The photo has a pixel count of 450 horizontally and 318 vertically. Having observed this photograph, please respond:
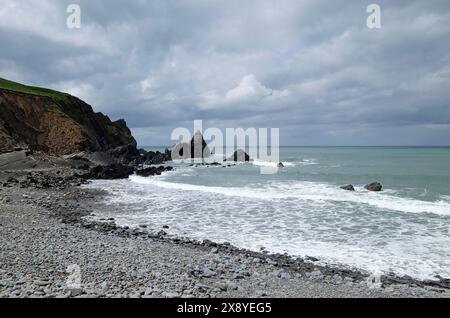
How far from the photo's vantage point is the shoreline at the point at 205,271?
26.0ft

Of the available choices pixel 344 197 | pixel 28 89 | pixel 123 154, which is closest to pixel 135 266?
pixel 344 197

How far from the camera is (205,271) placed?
31.1 ft

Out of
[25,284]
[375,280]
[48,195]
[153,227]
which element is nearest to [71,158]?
[48,195]

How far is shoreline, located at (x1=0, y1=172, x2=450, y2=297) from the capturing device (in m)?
7.94

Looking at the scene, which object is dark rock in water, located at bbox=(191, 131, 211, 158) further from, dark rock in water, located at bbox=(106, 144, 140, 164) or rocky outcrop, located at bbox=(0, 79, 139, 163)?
rocky outcrop, located at bbox=(0, 79, 139, 163)

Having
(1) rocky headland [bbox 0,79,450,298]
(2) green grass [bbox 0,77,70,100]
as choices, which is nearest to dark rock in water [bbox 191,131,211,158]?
(2) green grass [bbox 0,77,70,100]

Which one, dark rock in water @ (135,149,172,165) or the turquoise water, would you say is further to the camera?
dark rock in water @ (135,149,172,165)

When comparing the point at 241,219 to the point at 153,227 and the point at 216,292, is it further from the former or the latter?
the point at 216,292

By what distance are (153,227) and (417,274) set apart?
37.0ft

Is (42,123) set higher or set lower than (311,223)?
higher

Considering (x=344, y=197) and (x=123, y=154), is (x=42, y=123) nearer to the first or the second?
(x=123, y=154)

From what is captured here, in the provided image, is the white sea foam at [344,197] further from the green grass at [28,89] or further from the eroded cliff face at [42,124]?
the green grass at [28,89]

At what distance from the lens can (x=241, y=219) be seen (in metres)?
18.2

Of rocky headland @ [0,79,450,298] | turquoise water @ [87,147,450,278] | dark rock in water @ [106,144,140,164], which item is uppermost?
dark rock in water @ [106,144,140,164]
